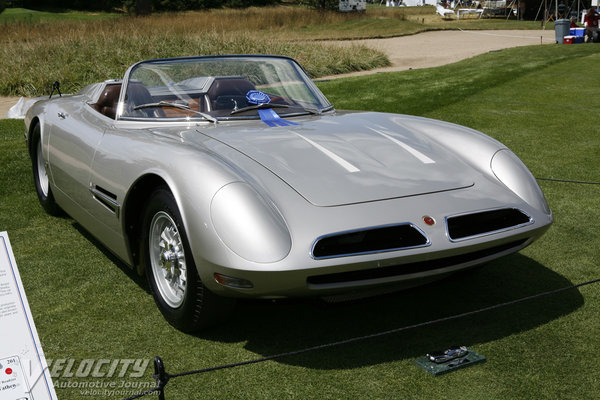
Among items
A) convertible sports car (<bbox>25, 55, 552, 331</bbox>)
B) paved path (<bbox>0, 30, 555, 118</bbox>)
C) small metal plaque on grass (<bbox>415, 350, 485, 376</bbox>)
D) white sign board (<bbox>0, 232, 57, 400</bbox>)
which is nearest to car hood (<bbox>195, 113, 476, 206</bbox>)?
convertible sports car (<bbox>25, 55, 552, 331</bbox>)

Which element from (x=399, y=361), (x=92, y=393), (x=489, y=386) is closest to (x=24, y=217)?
(x=92, y=393)

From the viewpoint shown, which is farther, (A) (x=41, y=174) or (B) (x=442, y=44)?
(B) (x=442, y=44)

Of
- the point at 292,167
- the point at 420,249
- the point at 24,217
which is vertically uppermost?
the point at 292,167

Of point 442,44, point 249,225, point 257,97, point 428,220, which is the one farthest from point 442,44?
point 249,225

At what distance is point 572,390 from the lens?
8.79ft

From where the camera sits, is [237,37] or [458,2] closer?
[237,37]

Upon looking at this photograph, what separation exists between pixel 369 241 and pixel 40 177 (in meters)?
3.68

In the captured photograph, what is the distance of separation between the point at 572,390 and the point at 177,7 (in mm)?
52217

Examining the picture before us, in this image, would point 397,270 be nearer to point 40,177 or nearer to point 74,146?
point 74,146

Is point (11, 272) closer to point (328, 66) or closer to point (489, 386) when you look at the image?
point (489, 386)

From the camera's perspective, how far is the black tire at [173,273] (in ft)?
9.93

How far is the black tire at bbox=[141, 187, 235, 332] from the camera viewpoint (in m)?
3.03

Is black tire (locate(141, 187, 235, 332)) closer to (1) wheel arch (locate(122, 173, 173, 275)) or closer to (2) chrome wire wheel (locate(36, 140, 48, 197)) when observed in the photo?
(1) wheel arch (locate(122, 173, 173, 275))

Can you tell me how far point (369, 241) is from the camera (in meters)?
2.85
